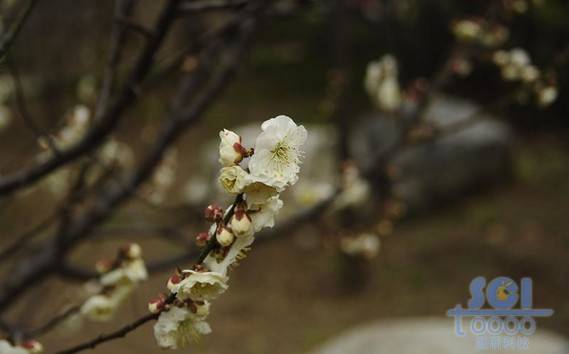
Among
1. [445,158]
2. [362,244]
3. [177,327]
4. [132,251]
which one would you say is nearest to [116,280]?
[132,251]

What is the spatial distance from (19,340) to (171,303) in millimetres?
472

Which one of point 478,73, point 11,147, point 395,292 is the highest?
point 478,73

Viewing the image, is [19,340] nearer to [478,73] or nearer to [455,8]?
[455,8]

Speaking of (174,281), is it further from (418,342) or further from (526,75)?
(418,342)

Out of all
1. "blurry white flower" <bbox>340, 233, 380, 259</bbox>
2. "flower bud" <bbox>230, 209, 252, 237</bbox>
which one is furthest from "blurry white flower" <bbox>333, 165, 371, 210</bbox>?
"flower bud" <bbox>230, 209, 252, 237</bbox>

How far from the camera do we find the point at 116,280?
1350 mm

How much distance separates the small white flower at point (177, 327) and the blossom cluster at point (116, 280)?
0.34 m

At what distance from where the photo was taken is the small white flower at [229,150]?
2.76ft

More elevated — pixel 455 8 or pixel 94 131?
pixel 455 8

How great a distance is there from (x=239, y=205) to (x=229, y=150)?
0.22 ft

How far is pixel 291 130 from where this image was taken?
2.79ft

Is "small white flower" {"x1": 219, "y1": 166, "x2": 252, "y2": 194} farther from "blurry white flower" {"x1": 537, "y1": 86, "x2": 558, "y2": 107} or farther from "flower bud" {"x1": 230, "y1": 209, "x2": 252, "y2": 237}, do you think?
"blurry white flower" {"x1": 537, "y1": 86, "x2": 558, "y2": 107}

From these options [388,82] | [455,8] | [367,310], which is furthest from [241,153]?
[455,8]

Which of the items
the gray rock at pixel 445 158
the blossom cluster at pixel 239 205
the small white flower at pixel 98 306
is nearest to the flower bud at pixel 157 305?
the blossom cluster at pixel 239 205
